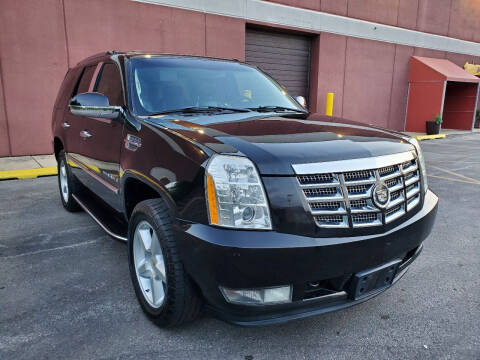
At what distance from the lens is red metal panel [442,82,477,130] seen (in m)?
19.1

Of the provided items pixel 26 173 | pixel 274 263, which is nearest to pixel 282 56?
pixel 26 173

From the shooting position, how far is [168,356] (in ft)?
7.24

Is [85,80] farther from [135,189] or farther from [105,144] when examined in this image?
[135,189]

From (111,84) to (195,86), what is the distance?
32.1 inches

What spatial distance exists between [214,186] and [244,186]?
0.16 meters

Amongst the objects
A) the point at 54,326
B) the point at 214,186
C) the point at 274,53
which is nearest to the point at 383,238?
the point at 214,186

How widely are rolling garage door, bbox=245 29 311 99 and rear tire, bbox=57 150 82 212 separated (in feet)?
28.8

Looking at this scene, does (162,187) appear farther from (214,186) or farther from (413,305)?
(413,305)

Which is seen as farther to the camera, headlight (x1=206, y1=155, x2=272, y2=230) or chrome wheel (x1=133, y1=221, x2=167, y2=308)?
chrome wheel (x1=133, y1=221, x2=167, y2=308)

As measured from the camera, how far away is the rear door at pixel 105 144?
9.97 ft

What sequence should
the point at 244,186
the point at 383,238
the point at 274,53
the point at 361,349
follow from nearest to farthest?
the point at 244,186 → the point at 383,238 → the point at 361,349 → the point at 274,53

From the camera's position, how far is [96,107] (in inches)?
117

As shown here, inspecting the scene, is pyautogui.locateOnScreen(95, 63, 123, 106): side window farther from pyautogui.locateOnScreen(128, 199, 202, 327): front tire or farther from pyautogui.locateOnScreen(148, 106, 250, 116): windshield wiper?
pyautogui.locateOnScreen(128, 199, 202, 327): front tire

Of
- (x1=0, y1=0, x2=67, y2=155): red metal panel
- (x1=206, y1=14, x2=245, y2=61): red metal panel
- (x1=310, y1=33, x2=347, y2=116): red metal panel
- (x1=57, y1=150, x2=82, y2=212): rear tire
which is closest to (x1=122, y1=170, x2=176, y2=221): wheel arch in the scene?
(x1=57, y1=150, x2=82, y2=212): rear tire
